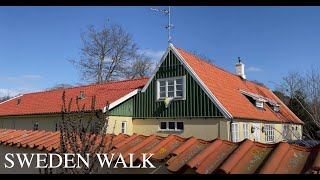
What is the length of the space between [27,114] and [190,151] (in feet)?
79.2

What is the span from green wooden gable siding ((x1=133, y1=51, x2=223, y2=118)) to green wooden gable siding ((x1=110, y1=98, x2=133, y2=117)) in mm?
322

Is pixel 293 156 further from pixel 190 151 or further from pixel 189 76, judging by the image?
pixel 189 76

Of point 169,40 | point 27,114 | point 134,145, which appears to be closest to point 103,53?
point 27,114

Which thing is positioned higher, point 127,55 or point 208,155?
point 127,55

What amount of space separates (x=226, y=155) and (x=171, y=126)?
53.3 feet

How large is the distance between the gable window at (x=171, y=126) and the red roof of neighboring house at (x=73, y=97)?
11.7 ft

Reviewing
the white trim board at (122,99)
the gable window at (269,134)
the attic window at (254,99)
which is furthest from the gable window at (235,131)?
the white trim board at (122,99)

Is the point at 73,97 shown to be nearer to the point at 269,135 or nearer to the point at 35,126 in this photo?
the point at 35,126

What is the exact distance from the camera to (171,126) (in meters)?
20.0

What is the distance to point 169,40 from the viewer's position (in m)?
21.1

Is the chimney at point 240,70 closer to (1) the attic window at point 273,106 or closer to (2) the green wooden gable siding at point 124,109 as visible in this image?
(1) the attic window at point 273,106

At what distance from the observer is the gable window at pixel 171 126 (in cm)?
1953
